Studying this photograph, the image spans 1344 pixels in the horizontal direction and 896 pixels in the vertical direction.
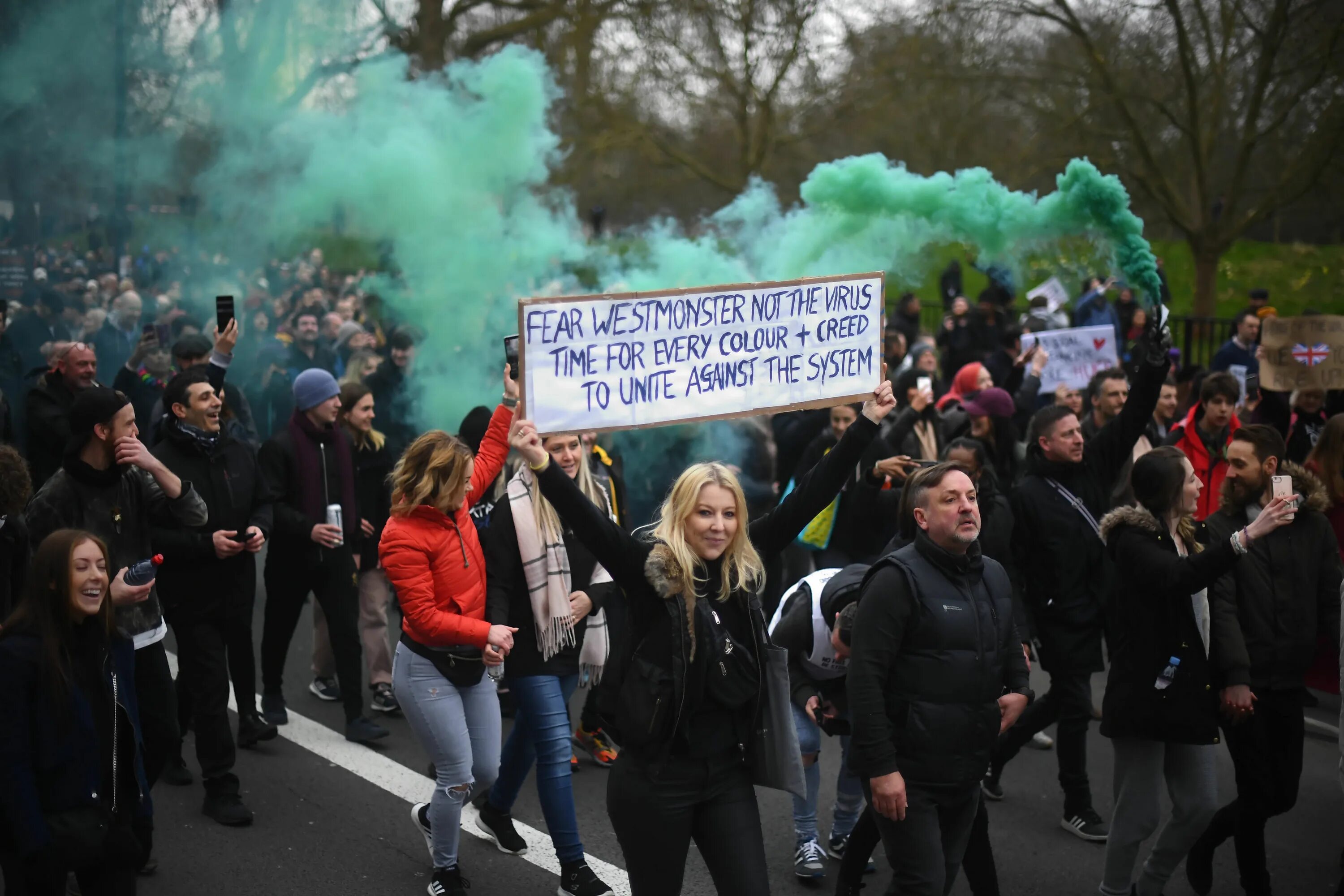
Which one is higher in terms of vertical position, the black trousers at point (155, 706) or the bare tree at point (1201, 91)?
the bare tree at point (1201, 91)

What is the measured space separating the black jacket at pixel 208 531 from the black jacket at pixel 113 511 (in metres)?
0.39

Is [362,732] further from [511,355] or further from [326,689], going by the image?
[511,355]

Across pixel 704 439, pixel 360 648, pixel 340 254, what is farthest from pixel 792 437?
pixel 340 254

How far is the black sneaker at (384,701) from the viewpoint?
22.8ft

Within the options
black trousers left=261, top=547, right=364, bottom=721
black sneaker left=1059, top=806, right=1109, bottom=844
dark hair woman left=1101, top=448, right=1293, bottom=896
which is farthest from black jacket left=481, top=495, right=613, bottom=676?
black sneaker left=1059, top=806, right=1109, bottom=844

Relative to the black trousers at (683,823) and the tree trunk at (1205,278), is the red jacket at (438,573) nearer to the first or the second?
the black trousers at (683,823)

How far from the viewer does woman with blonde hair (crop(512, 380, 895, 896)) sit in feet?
11.9

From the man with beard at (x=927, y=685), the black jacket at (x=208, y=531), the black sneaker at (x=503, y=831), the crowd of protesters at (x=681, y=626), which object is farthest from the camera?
the black jacket at (x=208, y=531)

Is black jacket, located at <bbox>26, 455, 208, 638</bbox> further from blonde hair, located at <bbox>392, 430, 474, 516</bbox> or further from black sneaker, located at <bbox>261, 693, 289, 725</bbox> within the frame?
black sneaker, located at <bbox>261, 693, 289, 725</bbox>

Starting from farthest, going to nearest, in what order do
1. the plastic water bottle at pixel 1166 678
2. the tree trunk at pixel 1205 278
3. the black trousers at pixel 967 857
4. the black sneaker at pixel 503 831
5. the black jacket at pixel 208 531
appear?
the tree trunk at pixel 1205 278, the black jacket at pixel 208 531, the black sneaker at pixel 503 831, the plastic water bottle at pixel 1166 678, the black trousers at pixel 967 857

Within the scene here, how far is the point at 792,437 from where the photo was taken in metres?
8.23

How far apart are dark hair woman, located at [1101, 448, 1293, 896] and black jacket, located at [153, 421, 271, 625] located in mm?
3693

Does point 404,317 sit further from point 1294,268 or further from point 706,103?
point 1294,268

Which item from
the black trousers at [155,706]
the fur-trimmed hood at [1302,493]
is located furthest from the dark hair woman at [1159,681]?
the black trousers at [155,706]
